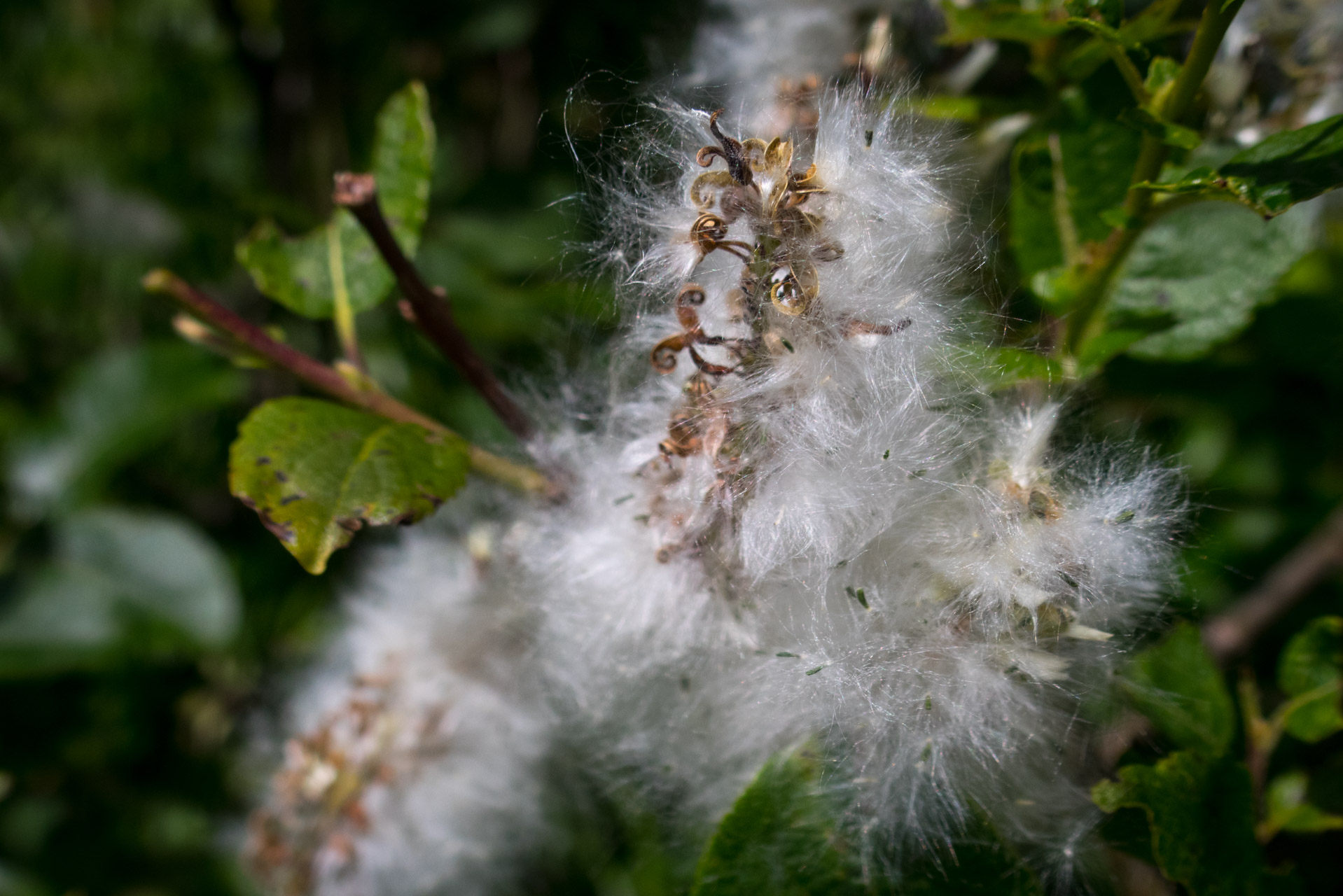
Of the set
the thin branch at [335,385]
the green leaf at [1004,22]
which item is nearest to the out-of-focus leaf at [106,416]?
the thin branch at [335,385]

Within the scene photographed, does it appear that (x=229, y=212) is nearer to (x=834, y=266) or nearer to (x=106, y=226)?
(x=106, y=226)

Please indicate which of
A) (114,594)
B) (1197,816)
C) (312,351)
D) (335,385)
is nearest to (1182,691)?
Answer: (1197,816)

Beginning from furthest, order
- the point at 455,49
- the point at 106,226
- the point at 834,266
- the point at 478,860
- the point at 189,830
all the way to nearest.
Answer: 1. the point at 455,49
2. the point at 106,226
3. the point at 189,830
4. the point at 478,860
5. the point at 834,266

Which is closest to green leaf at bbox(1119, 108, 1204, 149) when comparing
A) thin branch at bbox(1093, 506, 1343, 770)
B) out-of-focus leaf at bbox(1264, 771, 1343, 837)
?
out-of-focus leaf at bbox(1264, 771, 1343, 837)

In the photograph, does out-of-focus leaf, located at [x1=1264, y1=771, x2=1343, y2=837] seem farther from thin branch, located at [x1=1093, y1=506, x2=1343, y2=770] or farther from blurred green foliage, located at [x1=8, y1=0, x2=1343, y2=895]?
thin branch, located at [x1=1093, y1=506, x2=1343, y2=770]

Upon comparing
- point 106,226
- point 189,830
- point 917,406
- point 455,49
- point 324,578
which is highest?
point 455,49

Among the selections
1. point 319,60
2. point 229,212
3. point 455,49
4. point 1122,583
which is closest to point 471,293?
point 229,212

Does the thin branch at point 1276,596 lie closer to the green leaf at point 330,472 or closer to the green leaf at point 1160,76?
the green leaf at point 1160,76
